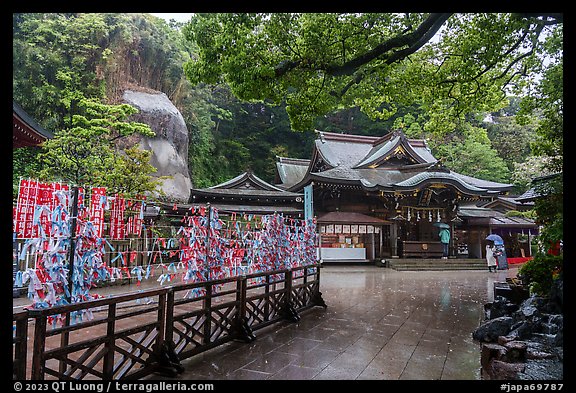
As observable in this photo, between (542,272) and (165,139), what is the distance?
24122mm

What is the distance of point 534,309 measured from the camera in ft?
20.3

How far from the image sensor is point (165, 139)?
26297mm

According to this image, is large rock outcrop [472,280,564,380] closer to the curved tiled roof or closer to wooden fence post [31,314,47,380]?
wooden fence post [31,314,47,380]

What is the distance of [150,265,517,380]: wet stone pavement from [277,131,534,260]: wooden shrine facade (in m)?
10.5

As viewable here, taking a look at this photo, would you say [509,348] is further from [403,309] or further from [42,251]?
[42,251]

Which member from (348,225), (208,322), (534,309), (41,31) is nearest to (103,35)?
(41,31)

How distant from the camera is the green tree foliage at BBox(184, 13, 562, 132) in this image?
7.47 meters

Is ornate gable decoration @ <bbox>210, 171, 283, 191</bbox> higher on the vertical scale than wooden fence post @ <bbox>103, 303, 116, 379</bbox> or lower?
higher

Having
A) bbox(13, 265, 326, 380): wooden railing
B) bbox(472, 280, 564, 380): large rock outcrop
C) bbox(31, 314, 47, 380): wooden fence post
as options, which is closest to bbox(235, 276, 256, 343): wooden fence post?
bbox(13, 265, 326, 380): wooden railing

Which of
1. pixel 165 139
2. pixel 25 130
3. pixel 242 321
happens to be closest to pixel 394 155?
pixel 165 139

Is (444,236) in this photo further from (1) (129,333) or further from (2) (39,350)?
(2) (39,350)

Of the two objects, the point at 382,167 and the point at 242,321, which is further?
the point at 382,167
